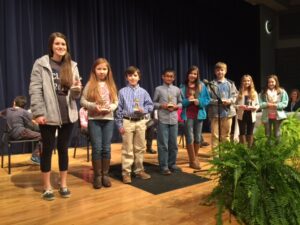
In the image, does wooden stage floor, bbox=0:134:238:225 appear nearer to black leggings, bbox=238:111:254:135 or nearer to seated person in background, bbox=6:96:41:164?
seated person in background, bbox=6:96:41:164

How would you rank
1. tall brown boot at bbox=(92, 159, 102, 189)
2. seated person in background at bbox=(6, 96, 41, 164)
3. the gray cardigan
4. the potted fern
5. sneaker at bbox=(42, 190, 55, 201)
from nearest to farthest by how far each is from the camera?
the potted fern → the gray cardigan → sneaker at bbox=(42, 190, 55, 201) → tall brown boot at bbox=(92, 159, 102, 189) → seated person in background at bbox=(6, 96, 41, 164)

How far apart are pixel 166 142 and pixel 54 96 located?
4.95 feet

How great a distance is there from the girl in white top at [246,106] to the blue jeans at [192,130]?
0.76m

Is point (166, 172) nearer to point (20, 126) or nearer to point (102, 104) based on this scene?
point (102, 104)

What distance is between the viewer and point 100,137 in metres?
3.46

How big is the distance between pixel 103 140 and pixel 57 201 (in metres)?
0.77

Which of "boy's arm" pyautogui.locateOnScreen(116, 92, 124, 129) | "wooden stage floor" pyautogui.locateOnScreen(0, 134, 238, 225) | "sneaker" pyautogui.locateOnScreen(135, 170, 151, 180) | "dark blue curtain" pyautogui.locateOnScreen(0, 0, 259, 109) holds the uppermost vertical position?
"dark blue curtain" pyautogui.locateOnScreen(0, 0, 259, 109)

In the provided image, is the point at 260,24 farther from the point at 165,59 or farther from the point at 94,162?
the point at 94,162

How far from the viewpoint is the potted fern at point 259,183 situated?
2.34m

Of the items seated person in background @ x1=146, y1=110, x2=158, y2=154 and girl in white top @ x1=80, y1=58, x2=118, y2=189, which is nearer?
girl in white top @ x1=80, y1=58, x2=118, y2=189

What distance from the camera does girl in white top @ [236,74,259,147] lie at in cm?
474

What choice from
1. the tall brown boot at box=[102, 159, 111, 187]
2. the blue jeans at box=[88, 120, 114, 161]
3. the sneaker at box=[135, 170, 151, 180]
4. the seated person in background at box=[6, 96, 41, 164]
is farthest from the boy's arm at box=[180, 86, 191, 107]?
the seated person in background at box=[6, 96, 41, 164]

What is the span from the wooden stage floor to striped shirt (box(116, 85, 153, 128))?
0.74m

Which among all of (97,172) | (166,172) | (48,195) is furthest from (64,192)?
(166,172)
